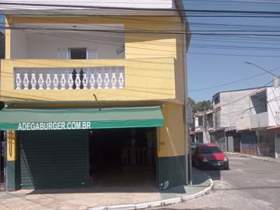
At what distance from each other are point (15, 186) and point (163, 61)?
6.66 m

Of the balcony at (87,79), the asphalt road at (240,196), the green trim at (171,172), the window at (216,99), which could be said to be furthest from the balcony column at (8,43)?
the window at (216,99)

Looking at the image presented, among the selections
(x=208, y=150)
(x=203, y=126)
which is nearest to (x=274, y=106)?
(x=208, y=150)

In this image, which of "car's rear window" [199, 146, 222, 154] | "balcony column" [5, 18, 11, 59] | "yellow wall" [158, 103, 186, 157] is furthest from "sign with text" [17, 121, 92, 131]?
"car's rear window" [199, 146, 222, 154]

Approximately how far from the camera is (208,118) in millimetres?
81562

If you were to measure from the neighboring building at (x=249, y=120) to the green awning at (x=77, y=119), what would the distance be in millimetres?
28859

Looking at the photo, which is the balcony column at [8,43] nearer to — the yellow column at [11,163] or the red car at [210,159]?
the yellow column at [11,163]

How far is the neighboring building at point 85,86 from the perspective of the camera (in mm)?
18141

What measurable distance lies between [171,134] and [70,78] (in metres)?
4.28

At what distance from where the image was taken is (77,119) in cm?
1742

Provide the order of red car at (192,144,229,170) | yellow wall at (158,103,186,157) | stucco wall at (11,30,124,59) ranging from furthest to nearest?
red car at (192,144,229,170) → stucco wall at (11,30,124,59) → yellow wall at (158,103,186,157)

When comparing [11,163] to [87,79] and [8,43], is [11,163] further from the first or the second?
[8,43]

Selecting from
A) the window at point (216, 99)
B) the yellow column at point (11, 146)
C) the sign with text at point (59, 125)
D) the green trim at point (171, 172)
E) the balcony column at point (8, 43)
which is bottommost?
the green trim at point (171, 172)

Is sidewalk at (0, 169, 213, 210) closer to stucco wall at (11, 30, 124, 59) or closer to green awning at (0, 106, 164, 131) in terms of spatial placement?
green awning at (0, 106, 164, 131)

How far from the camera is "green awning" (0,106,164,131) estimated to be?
17.0 meters
